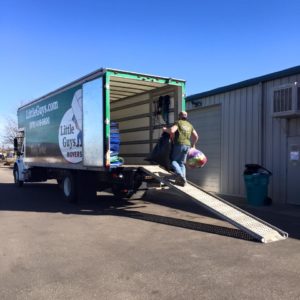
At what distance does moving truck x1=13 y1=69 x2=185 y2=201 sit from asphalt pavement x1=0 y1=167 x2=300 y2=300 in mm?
1269

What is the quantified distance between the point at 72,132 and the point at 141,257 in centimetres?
565

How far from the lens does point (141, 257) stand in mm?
6012

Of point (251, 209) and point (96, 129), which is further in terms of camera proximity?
point (251, 209)

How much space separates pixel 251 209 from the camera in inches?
419

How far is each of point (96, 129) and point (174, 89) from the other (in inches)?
99.8

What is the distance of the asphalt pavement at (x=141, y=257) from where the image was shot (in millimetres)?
4656

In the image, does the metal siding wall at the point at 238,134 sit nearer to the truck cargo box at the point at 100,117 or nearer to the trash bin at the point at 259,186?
the trash bin at the point at 259,186

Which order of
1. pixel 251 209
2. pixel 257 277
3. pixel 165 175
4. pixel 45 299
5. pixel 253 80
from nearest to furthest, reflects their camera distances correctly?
1. pixel 45 299
2. pixel 257 277
3. pixel 165 175
4. pixel 251 209
5. pixel 253 80

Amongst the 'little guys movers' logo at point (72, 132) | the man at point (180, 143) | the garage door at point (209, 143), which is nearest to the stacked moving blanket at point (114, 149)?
the 'little guys movers' logo at point (72, 132)

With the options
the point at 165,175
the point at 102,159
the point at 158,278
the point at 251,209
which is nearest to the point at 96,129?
the point at 102,159

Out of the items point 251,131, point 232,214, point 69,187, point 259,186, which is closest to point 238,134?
point 251,131

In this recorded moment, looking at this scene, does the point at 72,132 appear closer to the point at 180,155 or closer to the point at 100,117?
the point at 100,117

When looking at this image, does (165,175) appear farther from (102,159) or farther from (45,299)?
(45,299)

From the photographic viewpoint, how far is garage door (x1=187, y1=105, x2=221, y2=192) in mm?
14266
